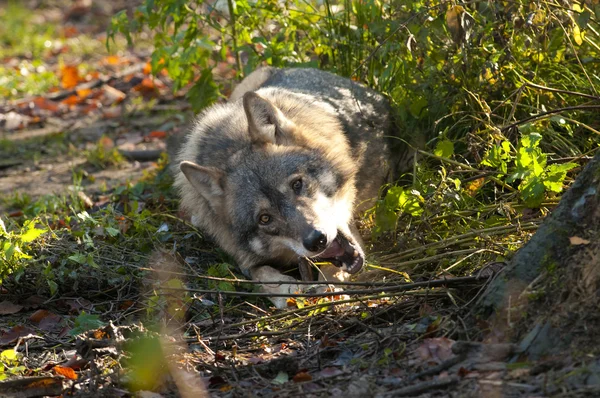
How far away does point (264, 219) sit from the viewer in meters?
5.16

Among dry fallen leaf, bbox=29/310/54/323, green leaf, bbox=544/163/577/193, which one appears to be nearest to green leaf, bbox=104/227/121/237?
dry fallen leaf, bbox=29/310/54/323

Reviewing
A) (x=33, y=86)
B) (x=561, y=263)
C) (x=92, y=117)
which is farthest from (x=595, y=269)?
(x=33, y=86)

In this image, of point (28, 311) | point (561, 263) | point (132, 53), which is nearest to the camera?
point (561, 263)

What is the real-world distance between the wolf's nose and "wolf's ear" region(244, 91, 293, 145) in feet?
2.95

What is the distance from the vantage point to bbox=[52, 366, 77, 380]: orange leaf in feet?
12.7

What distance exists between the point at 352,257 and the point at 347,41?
2108mm

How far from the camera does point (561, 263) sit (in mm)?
3445

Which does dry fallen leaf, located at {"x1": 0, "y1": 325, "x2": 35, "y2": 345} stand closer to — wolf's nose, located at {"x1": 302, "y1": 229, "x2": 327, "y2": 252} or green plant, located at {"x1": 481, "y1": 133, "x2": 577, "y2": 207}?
wolf's nose, located at {"x1": 302, "y1": 229, "x2": 327, "y2": 252}

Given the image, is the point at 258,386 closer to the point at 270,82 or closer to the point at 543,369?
the point at 543,369

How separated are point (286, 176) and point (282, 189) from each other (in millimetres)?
104

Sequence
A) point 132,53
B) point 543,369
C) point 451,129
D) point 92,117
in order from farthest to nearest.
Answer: point 132,53, point 92,117, point 451,129, point 543,369

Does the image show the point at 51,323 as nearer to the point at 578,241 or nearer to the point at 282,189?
the point at 282,189

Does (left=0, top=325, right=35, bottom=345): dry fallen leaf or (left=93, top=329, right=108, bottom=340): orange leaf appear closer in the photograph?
(left=93, top=329, right=108, bottom=340): orange leaf

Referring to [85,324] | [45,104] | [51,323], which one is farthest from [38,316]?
[45,104]
